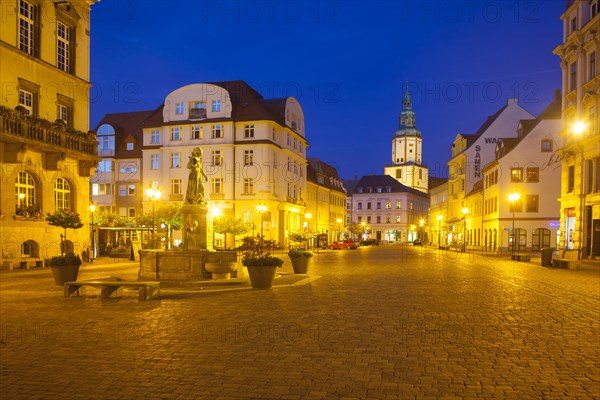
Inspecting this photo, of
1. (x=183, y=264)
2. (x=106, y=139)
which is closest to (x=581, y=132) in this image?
(x=183, y=264)

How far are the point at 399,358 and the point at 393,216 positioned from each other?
118232 mm

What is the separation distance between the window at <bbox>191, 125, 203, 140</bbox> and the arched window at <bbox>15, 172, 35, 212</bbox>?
3277 cm

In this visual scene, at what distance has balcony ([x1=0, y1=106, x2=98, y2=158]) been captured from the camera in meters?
25.4

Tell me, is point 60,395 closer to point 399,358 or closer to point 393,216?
point 399,358

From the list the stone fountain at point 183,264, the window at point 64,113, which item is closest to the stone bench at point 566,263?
the stone fountain at point 183,264

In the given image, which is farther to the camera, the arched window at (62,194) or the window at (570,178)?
the window at (570,178)

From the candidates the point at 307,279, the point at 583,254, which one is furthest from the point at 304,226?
the point at 307,279

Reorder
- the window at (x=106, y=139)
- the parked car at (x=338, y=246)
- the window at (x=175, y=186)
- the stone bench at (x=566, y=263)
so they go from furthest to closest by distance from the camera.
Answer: the parked car at (x=338, y=246)
the window at (x=106, y=139)
the window at (x=175, y=186)
the stone bench at (x=566, y=263)

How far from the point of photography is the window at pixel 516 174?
55.7 metres

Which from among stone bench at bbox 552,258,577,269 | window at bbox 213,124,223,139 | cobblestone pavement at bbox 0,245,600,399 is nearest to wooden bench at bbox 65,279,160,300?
cobblestone pavement at bbox 0,245,600,399

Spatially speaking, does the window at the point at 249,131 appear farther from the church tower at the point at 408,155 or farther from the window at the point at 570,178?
the church tower at the point at 408,155

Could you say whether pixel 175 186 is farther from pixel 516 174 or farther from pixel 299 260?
pixel 299 260

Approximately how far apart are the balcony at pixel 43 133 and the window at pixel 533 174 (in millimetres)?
42493

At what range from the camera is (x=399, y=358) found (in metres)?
8.06
